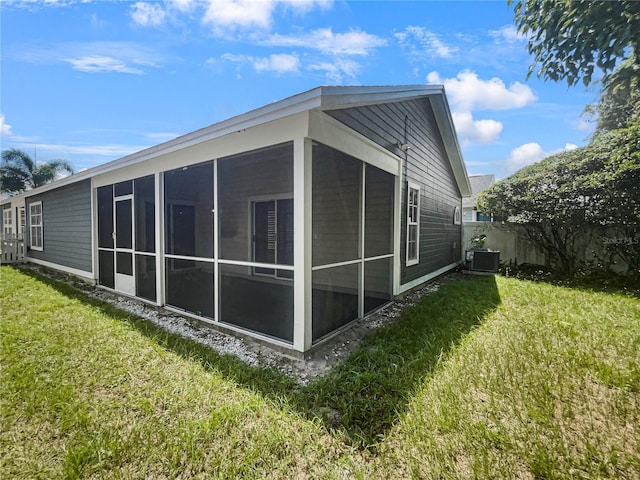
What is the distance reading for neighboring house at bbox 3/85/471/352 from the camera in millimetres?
3318

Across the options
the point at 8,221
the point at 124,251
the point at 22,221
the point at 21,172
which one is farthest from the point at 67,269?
the point at 21,172

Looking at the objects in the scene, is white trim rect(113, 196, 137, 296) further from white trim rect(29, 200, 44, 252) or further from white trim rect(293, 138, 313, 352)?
white trim rect(29, 200, 44, 252)

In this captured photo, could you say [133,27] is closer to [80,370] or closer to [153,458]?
[80,370]

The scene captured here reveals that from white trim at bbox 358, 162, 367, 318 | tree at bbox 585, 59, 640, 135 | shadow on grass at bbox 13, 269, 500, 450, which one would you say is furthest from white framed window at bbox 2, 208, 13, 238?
tree at bbox 585, 59, 640, 135

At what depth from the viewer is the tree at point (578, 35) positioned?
81.4 inches

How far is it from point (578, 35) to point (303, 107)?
2261 mm

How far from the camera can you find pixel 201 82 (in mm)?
7648

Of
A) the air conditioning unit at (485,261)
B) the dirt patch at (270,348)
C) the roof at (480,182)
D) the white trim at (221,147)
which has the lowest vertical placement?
the dirt patch at (270,348)

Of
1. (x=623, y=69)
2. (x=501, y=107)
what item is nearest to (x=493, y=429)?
(x=623, y=69)

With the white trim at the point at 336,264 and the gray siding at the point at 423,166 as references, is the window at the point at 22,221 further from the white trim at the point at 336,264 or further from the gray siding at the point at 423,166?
the gray siding at the point at 423,166

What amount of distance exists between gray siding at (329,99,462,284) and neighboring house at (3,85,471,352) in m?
0.04

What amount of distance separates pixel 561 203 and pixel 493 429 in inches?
313

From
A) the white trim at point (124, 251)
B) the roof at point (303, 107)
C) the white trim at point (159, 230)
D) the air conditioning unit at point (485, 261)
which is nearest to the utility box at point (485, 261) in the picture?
the air conditioning unit at point (485, 261)

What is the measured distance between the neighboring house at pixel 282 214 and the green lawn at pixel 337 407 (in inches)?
37.3
